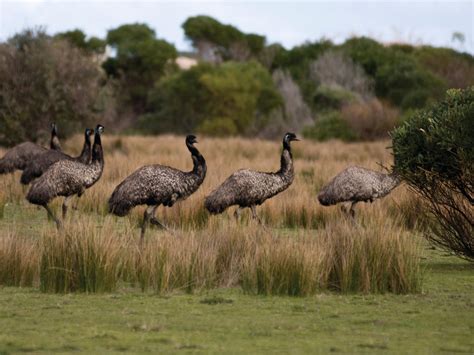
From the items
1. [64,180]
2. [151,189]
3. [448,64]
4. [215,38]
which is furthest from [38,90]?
[215,38]

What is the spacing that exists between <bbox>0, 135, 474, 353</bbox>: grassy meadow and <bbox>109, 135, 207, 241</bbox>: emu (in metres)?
2.06

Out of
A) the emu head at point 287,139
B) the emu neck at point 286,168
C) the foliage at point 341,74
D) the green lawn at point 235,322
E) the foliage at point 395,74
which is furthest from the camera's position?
the foliage at point 341,74

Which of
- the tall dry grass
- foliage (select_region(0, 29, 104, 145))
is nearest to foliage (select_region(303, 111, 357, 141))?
foliage (select_region(0, 29, 104, 145))

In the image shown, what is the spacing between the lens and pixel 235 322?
31.5 feet

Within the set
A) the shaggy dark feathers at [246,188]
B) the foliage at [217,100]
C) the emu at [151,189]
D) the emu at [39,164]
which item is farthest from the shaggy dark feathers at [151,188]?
the foliage at [217,100]

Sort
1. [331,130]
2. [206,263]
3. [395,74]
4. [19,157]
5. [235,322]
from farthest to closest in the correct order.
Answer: [395,74]
[331,130]
[19,157]
[206,263]
[235,322]

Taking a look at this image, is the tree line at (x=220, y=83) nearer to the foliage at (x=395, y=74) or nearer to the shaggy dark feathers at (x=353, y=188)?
the foliage at (x=395, y=74)

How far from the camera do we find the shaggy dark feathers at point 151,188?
14992 millimetres

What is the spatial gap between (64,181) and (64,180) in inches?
0.5

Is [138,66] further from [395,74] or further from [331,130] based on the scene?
[331,130]

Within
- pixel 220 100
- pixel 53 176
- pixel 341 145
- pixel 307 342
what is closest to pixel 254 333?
pixel 307 342

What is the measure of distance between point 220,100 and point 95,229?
47.7 meters

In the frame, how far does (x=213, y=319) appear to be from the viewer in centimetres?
973

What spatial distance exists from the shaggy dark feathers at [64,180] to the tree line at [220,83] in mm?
17622
